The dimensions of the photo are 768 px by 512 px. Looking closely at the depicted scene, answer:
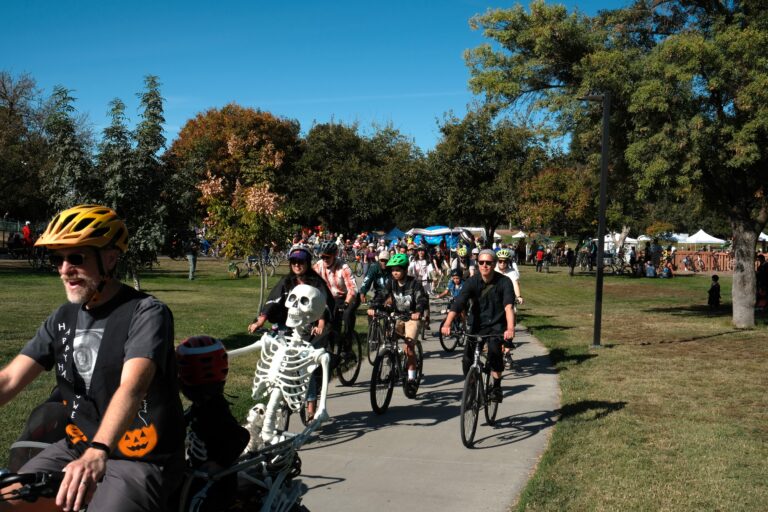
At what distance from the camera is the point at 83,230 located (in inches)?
112

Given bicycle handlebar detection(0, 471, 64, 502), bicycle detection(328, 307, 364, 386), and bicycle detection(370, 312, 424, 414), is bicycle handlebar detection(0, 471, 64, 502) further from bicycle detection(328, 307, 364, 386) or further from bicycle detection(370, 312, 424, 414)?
bicycle detection(328, 307, 364, 386)

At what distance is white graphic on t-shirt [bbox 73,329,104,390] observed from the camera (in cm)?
287

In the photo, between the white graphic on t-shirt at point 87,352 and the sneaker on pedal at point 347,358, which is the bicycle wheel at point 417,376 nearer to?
the sneaker on pedal at point 347,358

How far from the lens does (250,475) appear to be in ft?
11.0

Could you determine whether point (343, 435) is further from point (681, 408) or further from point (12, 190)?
point (12, 190)

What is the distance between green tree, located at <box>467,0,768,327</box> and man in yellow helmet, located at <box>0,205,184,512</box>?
577 inches

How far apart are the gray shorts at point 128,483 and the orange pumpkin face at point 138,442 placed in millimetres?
38

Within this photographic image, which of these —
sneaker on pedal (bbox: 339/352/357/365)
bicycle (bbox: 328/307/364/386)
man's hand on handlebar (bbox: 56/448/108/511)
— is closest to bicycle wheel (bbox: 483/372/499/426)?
bicycle (bbox: 328/307/364/386)

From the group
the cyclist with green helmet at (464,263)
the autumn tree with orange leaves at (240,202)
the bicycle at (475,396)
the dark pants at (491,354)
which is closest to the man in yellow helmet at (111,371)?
the bicycle at (475,396)

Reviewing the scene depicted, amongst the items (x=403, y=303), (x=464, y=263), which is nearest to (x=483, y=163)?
(x=464, y=263)

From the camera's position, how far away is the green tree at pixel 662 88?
15742 millimetres

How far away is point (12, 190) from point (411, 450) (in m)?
33.3

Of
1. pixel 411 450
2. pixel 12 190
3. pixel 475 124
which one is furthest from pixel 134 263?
pixel 475 124

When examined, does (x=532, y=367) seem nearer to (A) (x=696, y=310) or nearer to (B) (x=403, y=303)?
(B) (x=403, y=303)
